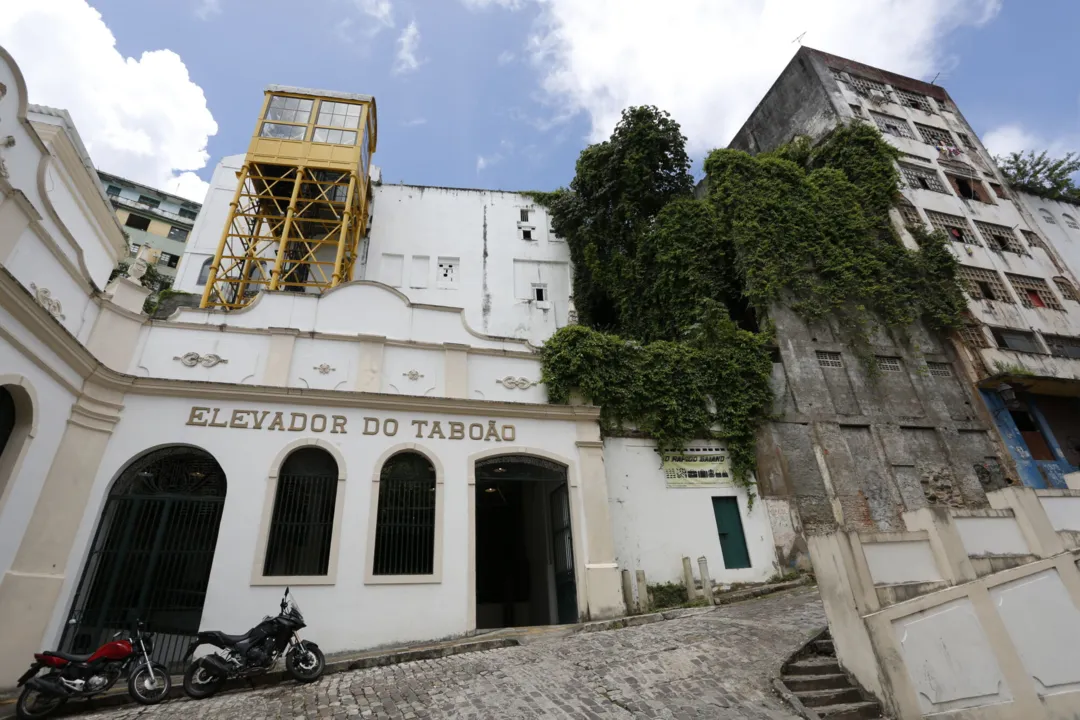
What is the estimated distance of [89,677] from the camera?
6.65 metres

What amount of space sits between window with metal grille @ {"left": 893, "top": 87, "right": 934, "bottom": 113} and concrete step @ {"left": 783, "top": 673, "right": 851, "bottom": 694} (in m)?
29.7

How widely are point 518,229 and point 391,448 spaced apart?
16.8 meters

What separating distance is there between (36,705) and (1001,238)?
32041 mm

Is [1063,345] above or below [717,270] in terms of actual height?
below

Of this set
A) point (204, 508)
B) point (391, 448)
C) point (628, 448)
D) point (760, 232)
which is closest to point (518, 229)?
point (760, 232)

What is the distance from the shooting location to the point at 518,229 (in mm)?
25547

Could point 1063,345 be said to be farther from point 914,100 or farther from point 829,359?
point 914,100

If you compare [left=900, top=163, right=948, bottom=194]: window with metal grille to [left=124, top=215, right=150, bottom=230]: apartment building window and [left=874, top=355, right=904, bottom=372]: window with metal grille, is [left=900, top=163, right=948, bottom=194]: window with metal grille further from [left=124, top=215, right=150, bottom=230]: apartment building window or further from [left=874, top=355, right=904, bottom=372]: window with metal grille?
[left=124, top=215, right=150, bottom=230]: apartment building window

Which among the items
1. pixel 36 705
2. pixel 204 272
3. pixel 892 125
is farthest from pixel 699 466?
pixel 892 125

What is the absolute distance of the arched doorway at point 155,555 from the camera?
8828 mm

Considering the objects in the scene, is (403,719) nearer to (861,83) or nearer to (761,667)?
(761,667)

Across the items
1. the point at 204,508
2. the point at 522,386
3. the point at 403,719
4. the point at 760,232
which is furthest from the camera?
the point at 760,232

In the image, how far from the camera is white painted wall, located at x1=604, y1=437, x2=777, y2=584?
12.4 meters

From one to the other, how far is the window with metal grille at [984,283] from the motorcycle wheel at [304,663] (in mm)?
23848
